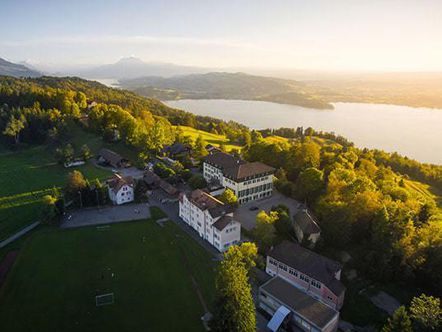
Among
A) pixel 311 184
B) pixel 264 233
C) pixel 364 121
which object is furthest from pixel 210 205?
pixel 364 121

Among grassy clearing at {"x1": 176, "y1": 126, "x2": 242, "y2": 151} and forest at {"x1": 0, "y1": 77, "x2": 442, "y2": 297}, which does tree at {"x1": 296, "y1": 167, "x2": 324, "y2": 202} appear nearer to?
forest at {"x1": 0, "y1": 77, "x2": 442, "y2": 297}

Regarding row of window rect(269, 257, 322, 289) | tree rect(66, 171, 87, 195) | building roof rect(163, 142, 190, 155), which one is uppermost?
tree rect(66, 171, 87, 195)

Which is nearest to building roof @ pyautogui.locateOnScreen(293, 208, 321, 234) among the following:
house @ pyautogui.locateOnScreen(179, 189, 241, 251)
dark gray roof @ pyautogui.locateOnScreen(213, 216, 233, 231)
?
house @ pyautogui.locateOnScreen(179, 189, 241, 251)

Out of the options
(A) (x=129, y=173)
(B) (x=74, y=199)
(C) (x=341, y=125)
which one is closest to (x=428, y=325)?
(B) (x=74, y=199)

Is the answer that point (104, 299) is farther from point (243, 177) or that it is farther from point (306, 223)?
point (243, 177)

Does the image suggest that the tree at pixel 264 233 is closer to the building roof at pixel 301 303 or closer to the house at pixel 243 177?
the building roof at pixel 301 303
